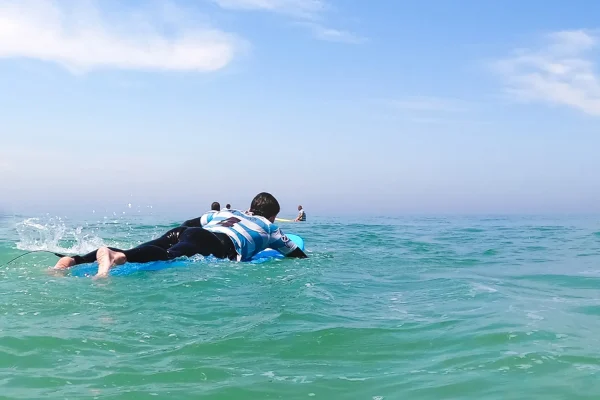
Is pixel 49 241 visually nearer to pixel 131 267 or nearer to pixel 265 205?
pixel 131 267

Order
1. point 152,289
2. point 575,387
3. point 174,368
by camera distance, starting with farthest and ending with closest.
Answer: point 152,289
point 174,368
point 575,387

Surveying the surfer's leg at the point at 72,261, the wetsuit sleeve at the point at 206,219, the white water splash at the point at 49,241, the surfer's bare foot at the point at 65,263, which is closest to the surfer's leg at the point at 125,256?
the surfer's leg at the point at 72,261

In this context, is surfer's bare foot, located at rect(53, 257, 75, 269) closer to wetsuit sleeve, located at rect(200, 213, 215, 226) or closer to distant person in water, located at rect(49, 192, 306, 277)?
distant person in water, located at rect(49, 192, 306, 277)

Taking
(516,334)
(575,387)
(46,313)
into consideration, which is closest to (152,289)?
(46,313)

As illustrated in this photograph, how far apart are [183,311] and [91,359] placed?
5.21 feet

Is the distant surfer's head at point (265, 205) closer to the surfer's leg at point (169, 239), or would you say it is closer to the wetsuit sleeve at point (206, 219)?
the wetsuit sleeve at point (206, 219)

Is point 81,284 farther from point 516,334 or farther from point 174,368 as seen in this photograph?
point 516,334

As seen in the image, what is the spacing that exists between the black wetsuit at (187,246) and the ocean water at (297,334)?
233 mm

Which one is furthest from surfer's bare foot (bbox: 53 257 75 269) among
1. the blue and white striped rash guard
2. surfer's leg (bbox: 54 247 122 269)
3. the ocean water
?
the blue and white striped rash guard

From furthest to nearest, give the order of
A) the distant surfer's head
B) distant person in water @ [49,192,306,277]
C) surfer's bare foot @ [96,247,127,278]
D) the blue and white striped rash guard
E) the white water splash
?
the white water splash
the distant surfer's head
the blue and white striped rash guard
distant person in water @ [49,192,306,277]
surfer's bare foot @ [96,247,127,278]

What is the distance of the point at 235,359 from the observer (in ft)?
12.5

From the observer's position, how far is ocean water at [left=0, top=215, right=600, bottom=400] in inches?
129

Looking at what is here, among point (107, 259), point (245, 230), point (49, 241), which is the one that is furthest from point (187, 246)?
point (49, 241)

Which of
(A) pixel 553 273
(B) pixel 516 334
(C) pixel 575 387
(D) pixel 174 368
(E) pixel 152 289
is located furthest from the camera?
(A) pixel 553 273
